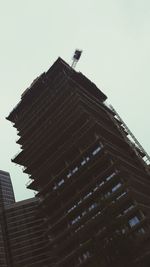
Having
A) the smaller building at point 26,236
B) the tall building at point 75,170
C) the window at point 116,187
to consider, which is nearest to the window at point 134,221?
the tall building at point 75,170

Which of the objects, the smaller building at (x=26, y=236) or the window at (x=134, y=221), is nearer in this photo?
the window at (x=134, y=221)

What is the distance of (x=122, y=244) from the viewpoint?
39719mm

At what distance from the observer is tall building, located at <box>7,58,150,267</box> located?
169 ft

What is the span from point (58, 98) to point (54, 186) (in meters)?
19.5

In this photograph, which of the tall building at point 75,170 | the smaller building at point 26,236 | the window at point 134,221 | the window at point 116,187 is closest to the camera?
the window at point 134,221

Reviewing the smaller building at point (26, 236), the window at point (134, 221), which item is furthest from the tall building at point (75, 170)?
the smaller building at point (26, 236)

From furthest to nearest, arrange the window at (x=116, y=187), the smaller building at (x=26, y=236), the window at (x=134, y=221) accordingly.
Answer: the smaller building at (x=26, y=236) < the window at (x=116, y=187) < the window at (x=134, y=221)

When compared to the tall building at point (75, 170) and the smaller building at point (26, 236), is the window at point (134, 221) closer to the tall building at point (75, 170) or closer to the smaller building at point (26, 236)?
the tall building at point (75, 170)

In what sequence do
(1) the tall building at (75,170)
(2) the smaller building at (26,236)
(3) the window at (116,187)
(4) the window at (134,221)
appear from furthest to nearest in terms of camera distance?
(2) the smaller building at (26,236)
(3) the window at (116,187)
(1) the tall building at (75,170)
(4) the window at (134,221)

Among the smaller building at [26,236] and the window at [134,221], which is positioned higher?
Result: the smaller building at [26,236]

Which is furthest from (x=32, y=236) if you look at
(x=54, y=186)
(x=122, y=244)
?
(x=122, y=244)

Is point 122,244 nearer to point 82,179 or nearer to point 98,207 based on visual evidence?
point 98,207

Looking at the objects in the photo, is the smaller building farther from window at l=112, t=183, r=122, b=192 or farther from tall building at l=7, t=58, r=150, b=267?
window at l=112, t=183, r=122, b=192

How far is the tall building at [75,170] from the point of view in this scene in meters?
51.7
